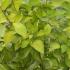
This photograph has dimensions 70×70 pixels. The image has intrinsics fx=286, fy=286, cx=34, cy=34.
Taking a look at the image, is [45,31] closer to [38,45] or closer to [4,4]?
[38,45]

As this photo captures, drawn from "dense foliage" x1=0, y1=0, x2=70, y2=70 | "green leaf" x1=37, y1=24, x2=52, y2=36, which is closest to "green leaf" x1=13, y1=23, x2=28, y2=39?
"dense foliage" x1=0, y1=0, x2=70, y2=70

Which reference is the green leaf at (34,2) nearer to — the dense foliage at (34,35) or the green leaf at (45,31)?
the dense foliage at (34,35)

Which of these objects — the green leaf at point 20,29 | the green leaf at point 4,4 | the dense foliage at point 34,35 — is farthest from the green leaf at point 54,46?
the green leaf at point 4,4

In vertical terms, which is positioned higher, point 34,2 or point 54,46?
point 34,2

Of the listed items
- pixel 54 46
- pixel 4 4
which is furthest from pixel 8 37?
pixel 54 46

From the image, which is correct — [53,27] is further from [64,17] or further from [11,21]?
[11,21]

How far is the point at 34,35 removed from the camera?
1.63 metres

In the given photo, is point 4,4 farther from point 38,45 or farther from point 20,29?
point 38,45

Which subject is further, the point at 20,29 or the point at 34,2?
the point at 34,2

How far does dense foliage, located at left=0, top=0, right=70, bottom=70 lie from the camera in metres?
1.60

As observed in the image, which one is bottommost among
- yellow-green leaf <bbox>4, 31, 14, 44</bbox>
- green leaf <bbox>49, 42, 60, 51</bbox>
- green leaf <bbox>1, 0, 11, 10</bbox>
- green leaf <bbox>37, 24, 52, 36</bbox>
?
green leaf <bbox>49, 42, 60, 51</bbox>

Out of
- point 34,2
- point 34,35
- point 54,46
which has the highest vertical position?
point 34,2

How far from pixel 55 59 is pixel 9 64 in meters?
0.28

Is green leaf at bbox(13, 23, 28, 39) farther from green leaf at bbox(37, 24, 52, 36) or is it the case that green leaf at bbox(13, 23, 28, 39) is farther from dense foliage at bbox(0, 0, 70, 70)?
green leaf at bbox(37, 24, 52, 36)
